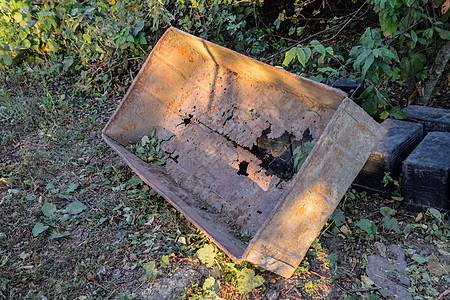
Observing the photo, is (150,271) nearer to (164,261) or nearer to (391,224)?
(164,261)

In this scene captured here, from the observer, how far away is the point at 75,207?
3059 millimetres

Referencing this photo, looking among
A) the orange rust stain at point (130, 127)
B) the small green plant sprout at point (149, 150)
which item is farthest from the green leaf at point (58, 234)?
the orange rust stain at point (130, 127)

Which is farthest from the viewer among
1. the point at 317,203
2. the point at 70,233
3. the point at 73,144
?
the point at 73,144

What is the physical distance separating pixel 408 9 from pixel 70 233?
3.37 metres

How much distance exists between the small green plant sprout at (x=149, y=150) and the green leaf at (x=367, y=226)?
187 cm

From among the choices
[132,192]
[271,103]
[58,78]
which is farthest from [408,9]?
[58,78]

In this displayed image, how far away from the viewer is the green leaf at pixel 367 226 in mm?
2646

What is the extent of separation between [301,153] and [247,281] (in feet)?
3.63

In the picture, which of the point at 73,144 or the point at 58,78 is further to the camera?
the point at 58,78

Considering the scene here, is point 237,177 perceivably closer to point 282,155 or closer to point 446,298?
point 282,155

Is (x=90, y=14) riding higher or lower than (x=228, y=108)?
higher

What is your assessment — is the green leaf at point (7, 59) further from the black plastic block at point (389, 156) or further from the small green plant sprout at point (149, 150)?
the black plastic block at point (389, 156)

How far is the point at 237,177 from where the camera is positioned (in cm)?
307

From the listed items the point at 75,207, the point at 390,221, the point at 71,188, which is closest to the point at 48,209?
the point at 75,207
